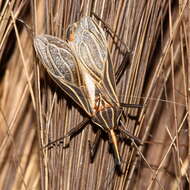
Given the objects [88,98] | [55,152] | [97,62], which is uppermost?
[97,62]

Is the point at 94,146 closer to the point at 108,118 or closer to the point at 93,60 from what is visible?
the point at 108,118

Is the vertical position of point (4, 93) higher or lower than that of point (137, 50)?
lower

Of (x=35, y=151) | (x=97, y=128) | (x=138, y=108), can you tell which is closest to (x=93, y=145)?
(x=97, y=128)

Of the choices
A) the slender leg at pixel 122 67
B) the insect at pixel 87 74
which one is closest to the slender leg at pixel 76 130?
the insect at pixel 87 74

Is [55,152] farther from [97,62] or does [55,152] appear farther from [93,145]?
[97,62]

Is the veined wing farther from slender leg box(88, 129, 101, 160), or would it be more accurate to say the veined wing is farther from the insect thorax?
slender leg box(88, 129, 101, 160)

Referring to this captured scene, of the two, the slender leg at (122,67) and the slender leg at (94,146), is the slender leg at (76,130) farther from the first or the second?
the slender leg at (122,67)

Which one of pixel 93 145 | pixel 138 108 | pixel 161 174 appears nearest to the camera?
pixel 93 145

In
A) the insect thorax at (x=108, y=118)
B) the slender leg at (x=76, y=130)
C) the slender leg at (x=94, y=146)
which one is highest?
the insect thorax at (x=108, y=118)

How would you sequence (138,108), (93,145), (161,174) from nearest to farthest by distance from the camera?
(93,145)
(138,108)
(161,174)
